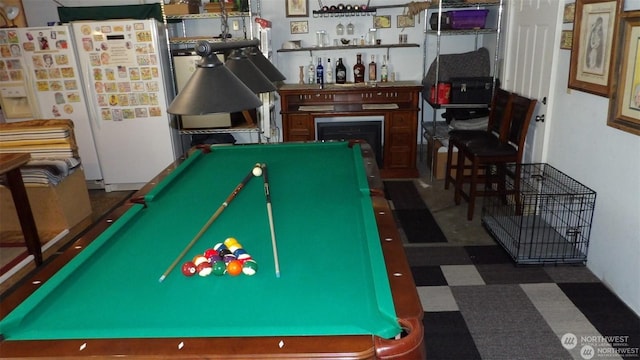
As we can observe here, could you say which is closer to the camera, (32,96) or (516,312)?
(516,312)

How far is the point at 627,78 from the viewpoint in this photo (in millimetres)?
2369

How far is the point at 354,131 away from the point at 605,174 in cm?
253

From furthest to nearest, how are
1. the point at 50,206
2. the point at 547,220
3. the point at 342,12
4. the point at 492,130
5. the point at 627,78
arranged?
the point at 342,12 < the point at 492,130 < the point at 50,206 < the point at 547,220 < the point at 627,78

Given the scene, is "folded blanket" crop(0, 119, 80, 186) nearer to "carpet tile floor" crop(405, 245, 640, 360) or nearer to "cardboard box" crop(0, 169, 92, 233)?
"cardboard box" crop(0, 169, 92, 233)

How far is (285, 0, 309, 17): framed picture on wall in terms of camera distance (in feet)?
15.9

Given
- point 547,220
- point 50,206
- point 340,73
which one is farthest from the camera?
point 340,73

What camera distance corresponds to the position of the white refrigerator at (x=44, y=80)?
4.22 metres

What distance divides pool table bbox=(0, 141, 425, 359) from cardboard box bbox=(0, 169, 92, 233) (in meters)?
1.91

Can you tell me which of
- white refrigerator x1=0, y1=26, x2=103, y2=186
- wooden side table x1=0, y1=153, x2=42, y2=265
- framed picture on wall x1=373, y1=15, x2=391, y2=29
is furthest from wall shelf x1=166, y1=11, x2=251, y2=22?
wooden side table x1=0, y1=153, x2=42, y2=265

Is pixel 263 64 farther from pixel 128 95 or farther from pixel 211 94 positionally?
pixel 128 95

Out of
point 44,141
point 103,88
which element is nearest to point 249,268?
point 44,141

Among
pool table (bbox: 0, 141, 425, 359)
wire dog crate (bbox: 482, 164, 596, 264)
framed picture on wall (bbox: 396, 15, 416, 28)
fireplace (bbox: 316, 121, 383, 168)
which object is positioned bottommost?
wire dog crate (bbox: 482, 164, 596, 264)

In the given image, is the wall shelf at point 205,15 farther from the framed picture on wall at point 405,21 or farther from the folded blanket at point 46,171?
the folded blanket at point 46,171

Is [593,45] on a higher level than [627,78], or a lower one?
higher
